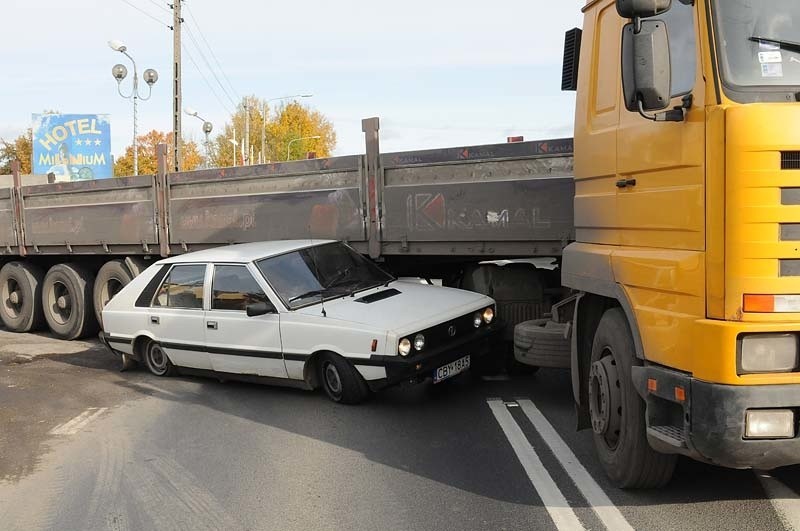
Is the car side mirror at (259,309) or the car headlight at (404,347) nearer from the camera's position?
the car headlight at (404,347)

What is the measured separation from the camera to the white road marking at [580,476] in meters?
4.05

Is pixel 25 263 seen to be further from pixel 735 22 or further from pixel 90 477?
pixel 735 22

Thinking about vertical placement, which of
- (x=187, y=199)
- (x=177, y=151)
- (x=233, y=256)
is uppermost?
(x=177, y=151)

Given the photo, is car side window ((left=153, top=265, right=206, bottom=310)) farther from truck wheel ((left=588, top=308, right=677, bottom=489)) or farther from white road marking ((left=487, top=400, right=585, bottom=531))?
truck wheel ((left=588, top=308, right=677, bottom=489))

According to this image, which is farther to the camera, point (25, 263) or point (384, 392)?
point (25, 263)

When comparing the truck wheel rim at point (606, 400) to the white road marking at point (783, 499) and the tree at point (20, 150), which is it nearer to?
the white road marking at point (783, 499)

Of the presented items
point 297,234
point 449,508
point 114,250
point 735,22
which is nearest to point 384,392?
point 297,234

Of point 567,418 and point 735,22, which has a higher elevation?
point 735,22

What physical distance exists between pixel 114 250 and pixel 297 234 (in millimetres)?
3968

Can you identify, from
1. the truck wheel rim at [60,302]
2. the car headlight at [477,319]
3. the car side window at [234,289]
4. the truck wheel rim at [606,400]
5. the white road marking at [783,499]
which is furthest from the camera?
the truck wheel rim at [60,302]

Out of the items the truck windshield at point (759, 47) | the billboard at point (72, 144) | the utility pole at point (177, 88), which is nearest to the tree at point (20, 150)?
the billboard at point (72, 144)

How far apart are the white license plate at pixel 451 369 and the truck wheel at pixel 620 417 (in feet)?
7.16

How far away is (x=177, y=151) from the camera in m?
22.2

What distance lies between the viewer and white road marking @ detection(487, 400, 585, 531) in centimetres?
410
